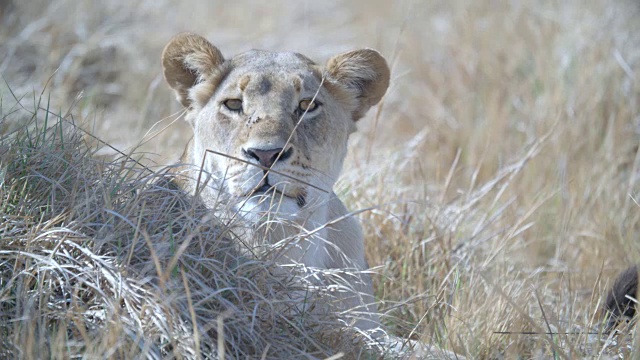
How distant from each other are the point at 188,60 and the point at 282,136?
0.79 m

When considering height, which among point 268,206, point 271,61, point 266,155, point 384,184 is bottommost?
point 384,184

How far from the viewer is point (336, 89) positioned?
405 cm

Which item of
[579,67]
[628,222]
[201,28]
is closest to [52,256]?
[628,222]

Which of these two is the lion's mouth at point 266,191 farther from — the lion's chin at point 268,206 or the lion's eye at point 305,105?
the lion's eye at point 305,105

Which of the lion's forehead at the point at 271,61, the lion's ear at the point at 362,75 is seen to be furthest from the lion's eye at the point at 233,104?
the lion's ear at the point at 362,75

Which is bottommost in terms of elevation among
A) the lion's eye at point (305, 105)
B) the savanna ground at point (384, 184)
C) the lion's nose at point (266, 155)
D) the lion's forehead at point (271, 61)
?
the savanna ground at point (384, 184)

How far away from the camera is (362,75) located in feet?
13.5

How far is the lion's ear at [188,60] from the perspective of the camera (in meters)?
3.89

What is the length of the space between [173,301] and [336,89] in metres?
1.57

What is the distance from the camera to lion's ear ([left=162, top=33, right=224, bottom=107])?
3.89 metres

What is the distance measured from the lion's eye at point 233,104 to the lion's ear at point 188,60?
0.26m

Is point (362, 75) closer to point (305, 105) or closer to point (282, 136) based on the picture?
point (305, 105)

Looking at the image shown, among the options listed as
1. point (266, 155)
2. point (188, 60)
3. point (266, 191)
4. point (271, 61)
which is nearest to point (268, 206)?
point (266, 191)

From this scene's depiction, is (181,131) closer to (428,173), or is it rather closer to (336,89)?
(428,173)
